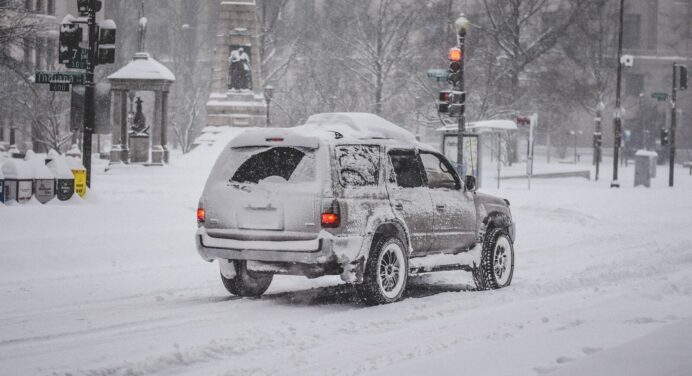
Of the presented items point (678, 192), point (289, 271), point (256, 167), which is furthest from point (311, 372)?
point (678, 192)

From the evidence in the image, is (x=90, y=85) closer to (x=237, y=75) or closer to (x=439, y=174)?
(x=439, y=174)

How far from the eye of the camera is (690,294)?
11.0m

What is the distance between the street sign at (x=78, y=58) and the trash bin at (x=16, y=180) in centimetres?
208

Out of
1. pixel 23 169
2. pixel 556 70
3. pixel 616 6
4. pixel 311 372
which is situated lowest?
pixel 311 372

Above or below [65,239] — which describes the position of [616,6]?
above

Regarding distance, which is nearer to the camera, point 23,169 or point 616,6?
point 23,169

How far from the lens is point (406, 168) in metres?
11.2

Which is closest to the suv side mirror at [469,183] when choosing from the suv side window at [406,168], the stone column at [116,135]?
the suv side window at [406,168]

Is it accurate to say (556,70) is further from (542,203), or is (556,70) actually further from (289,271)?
(289,271)

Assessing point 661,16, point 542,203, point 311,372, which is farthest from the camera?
point 661,16

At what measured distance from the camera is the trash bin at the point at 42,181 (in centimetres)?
1614

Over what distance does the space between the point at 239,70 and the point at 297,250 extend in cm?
3265

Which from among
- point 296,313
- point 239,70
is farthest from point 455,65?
point 239,70

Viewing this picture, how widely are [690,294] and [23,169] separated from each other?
10.1 m
